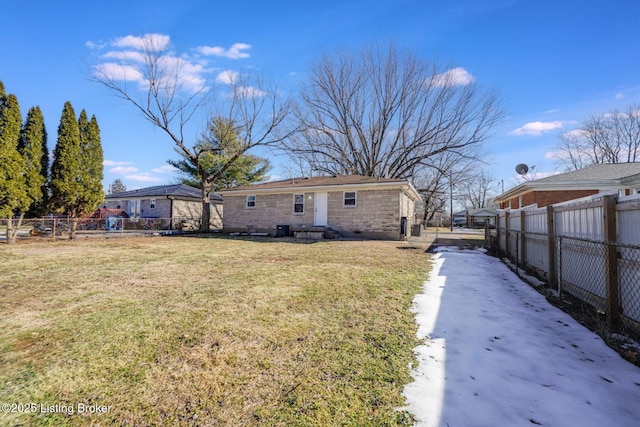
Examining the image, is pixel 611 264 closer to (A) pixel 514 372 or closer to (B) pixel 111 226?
(A) pixel 514 372

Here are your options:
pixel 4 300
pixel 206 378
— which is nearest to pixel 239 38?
pixel 4 300

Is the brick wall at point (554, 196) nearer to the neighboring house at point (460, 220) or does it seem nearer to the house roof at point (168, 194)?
the house roof at point (168, 194)

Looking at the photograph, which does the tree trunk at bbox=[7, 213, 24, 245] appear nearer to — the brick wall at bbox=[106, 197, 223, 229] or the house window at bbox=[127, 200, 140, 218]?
the brick wall at bbox=[106, 197, 223, 229]

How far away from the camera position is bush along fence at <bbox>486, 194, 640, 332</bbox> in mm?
2988

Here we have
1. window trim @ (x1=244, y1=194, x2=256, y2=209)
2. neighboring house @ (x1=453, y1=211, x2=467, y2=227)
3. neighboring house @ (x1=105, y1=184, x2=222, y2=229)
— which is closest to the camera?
window trim @ (x1=244, y1=194, x2=256, y2=209)

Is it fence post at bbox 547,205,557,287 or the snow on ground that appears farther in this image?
fence post at bbox 547,205,557,287

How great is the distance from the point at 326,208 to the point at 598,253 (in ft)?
43.0

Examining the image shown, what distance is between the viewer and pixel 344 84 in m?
24.8

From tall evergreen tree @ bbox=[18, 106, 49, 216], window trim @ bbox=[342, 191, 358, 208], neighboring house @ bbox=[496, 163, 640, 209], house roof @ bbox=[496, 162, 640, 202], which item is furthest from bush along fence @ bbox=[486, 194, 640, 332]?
tall evergreen tree @ bbox=[18, 106, 49, 216]

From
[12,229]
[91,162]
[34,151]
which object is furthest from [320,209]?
[12,229]

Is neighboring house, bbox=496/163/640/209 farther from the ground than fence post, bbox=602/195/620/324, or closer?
farther from the ground

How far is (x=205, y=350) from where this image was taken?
2629 millimetres

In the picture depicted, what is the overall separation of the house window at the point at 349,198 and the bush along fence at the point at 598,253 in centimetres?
1027

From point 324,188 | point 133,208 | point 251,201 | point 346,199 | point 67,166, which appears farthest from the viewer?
point 133,208
